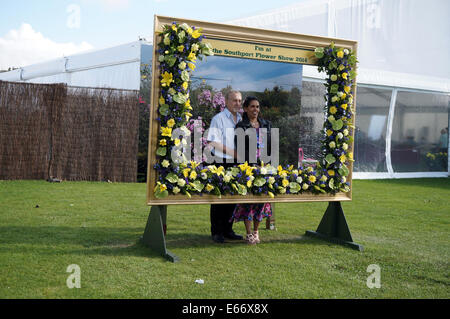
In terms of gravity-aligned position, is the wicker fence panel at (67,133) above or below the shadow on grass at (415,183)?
above

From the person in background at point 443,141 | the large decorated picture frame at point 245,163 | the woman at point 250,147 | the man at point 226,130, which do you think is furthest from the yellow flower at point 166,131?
A: the person in background at point 443,141

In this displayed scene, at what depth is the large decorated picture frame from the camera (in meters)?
4.56

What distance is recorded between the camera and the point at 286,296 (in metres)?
3.53

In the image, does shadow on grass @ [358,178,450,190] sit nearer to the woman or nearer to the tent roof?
the tent roof

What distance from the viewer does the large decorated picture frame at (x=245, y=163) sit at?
456 cm

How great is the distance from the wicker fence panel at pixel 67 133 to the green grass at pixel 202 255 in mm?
2667

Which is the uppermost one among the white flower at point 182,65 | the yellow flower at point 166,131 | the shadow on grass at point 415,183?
the white flower at point 182,65

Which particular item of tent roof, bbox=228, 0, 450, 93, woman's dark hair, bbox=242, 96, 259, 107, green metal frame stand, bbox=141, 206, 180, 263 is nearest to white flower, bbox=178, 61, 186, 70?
woman's dark hair, bbox=242, 96, 259, 107

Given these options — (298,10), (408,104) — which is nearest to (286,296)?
(408,104)

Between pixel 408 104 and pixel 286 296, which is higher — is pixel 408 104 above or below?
above

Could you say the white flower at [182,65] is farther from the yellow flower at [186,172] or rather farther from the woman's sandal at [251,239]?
the woman's sandal at [251,239]

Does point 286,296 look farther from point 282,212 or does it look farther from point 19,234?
point 282,212

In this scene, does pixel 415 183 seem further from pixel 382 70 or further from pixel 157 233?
pixel 157 233
